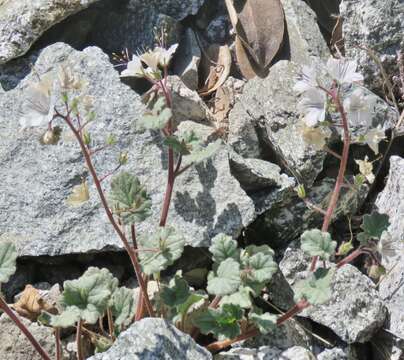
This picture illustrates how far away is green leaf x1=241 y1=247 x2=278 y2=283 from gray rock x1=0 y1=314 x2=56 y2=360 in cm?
88

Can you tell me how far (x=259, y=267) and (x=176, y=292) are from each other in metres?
0.34

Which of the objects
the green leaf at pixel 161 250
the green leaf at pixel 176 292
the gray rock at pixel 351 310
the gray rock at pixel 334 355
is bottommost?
the gray rock at pixel 334 355

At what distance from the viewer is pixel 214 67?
13.0ft

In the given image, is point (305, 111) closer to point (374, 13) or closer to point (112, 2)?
point (374, 13)

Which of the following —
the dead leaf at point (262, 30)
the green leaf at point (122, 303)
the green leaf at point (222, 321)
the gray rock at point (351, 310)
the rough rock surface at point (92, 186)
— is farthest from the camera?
the dead leaf at point (262, 30)

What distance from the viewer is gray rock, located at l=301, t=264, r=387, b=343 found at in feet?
10.00

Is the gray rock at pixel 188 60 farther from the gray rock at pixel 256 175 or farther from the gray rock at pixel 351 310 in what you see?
the gray rock at pixel 351 310

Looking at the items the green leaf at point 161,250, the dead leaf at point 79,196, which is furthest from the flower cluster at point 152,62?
the green leaf at point 161,250

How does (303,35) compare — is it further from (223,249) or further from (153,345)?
(153,345)

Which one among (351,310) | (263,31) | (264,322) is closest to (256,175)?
(351,310)

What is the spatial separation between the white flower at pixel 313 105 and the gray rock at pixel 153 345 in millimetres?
896

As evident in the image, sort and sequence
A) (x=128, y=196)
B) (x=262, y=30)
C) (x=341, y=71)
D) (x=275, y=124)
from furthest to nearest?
(x=262, y=30), (x=275, y=124), (x=128, y=196), (x=341, y=71)

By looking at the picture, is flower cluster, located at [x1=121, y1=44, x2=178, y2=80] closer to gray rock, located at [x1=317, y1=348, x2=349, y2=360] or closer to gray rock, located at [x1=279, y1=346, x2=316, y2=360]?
gray rock, located at [x1=279, y1=346, x2=316, y2=360]

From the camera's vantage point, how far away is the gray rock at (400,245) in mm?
3115
